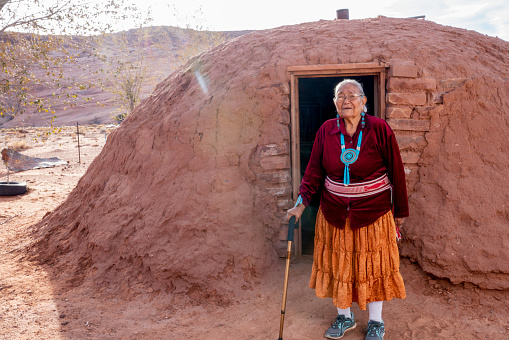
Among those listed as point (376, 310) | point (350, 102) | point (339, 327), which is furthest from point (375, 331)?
point (350, 102)

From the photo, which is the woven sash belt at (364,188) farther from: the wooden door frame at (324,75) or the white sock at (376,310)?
the wooden door frame at (324,75)

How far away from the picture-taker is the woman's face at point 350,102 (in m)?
2.56

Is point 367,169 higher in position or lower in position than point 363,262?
higher

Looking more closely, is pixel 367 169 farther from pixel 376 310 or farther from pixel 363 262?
pixel 376 310

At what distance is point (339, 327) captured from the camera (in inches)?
114

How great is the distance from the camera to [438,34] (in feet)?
13.7

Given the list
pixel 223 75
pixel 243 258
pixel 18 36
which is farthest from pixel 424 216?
pixel 18 36

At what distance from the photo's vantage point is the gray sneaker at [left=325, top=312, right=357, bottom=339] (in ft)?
9.47

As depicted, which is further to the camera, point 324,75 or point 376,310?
point 324,75

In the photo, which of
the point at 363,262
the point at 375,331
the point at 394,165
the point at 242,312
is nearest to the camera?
the point at 394,165

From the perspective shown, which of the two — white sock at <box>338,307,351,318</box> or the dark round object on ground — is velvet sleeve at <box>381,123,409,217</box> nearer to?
white sock at <box>338,307,351,318</box>

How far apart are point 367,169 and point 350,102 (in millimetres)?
434

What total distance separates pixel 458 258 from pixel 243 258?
1839mm

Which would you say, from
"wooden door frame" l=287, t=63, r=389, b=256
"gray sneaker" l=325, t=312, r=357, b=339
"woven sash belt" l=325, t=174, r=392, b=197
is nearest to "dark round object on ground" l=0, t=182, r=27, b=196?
"wooden door frame" l=287, t=63, r=389, b=256
